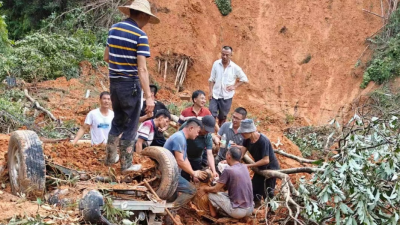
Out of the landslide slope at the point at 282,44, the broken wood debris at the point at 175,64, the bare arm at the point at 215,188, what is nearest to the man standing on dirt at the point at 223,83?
the bare arm at the point at 215,188

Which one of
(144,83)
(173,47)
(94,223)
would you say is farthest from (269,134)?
(173,47)

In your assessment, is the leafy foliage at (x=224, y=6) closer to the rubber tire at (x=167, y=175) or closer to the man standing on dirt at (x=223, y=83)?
the man standing on dirt at (x=223, y=83)

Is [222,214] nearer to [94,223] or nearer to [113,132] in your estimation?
[113,132]

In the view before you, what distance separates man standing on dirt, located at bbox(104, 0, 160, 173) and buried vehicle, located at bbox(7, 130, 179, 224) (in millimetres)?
311

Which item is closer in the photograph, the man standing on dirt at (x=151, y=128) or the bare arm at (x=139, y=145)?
the bare arm at (x=139, y=145)

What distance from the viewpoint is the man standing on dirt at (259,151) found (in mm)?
7250

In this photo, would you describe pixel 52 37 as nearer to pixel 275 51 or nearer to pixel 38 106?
pixel 38 106

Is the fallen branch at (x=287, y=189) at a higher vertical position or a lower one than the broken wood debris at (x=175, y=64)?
lower

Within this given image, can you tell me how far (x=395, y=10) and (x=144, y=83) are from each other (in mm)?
12537

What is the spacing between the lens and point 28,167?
17.1ft

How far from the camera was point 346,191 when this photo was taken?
5.93m

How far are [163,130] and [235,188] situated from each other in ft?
4.54

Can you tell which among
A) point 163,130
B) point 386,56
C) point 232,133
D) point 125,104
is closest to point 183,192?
point 163,130

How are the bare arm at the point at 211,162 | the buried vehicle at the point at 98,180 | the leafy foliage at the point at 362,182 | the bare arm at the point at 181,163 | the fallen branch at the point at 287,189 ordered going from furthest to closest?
the bare arm at the point at 211,162 → the bare arm at the point at 181,163 → the fallen branch at the point at 287,189 → the leafy foliage at the point at 362,182 → the buried vehicle at the point at 98,180
